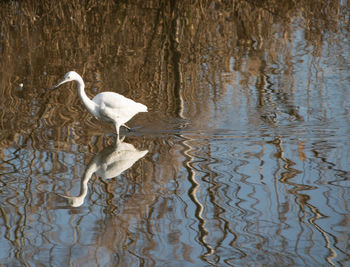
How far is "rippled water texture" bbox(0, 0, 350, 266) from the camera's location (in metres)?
4.63

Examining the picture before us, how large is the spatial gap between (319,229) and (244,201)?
0.76 metres

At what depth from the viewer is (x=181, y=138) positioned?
6.97m

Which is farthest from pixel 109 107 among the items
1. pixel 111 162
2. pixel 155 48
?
pixel 155 48

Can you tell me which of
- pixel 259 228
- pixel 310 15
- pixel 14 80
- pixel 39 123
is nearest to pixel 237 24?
pixel 310 15

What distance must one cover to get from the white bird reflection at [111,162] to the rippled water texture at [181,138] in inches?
1.1

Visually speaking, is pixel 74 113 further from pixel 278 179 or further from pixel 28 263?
pixel 28 263

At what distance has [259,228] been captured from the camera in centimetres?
475

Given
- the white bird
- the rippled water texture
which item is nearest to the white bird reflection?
the rippled water texture

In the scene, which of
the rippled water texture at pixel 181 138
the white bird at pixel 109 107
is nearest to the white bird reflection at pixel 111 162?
the rippled water texture at pixel 181 138

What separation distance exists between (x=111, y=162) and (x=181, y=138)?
925 millimetres

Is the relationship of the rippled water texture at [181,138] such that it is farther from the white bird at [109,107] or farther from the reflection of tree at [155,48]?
the white bird at [109,107]

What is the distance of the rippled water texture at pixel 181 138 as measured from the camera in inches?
182

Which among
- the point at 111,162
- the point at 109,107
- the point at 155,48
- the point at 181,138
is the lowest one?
the point at 111,162

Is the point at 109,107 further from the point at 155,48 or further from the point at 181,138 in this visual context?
the point at 155,48
